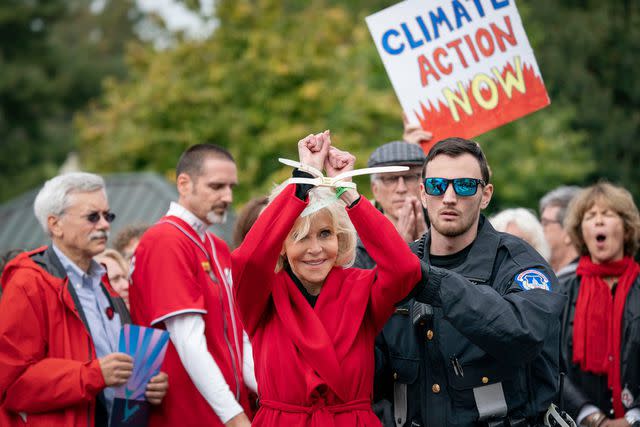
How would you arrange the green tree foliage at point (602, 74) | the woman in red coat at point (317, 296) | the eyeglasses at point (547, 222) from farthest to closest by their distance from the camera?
the green tree foliage at point (602, 74)
the eyeglasses at point (547, 222)
the woman in red coat at point (317, 296)

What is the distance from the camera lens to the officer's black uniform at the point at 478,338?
12.6 feet

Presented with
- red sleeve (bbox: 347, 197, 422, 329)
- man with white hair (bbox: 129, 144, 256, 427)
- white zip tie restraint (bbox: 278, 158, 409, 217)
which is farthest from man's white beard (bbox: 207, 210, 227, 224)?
red sleeve (bbox: 347, 197, 422, 329)

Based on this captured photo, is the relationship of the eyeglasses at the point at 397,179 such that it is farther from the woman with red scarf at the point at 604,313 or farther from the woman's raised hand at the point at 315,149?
the woman's raised hand at the point at 315,149

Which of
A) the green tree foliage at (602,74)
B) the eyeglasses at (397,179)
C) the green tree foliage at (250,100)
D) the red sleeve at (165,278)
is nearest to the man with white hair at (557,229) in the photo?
the eyeglasses at (397,179)

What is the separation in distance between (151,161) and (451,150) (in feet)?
50.5

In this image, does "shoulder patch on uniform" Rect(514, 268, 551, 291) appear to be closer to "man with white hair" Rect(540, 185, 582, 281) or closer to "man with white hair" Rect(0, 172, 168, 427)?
"man with white hair" Rect(0, 172, 168, 427)

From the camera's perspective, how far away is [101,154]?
811 inches

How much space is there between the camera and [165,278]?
547 cm

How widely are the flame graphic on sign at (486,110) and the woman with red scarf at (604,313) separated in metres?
1.14

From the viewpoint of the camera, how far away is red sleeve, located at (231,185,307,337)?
4.00 metres

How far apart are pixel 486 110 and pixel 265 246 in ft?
7.91

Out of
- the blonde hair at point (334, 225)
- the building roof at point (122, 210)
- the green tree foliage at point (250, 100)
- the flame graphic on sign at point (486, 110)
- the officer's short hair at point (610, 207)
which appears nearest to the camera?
the blonde hair at point (334, 225)

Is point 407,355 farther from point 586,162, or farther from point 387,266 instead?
point 586,162

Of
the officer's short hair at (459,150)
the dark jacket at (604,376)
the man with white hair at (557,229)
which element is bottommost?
the dark jacket at (604,376)
